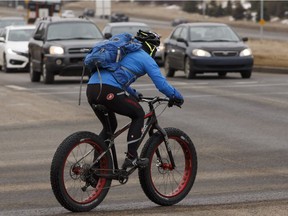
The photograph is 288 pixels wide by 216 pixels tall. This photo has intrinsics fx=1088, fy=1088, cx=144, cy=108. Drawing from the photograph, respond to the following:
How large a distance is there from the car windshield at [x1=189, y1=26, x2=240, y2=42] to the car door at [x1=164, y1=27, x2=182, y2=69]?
2.59ft

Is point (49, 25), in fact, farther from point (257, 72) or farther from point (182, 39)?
point (257, 72)

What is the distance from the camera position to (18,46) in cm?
3656

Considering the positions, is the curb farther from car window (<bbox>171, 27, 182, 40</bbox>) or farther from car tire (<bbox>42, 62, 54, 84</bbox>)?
car tire (<bbox>42, 62, 54, 84</bbox>)

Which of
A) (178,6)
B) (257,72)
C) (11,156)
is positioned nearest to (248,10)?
(178,6)

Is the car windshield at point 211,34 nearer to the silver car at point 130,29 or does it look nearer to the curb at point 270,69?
the curb at point 270,69

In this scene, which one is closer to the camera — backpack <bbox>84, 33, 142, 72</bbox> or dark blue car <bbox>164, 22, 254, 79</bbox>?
backpack <bbox>84, 33, 142, 72</bbox>

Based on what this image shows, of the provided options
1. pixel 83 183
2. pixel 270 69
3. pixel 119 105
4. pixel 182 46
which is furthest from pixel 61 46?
pixel 83 183

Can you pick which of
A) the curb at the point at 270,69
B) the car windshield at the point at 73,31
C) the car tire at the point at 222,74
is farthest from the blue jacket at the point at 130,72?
the curb at the point at 270,69

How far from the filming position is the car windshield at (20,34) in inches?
1480

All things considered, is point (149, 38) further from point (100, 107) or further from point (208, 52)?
point (208, 52)

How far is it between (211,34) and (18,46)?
8494 mm

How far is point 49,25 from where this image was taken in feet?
→ 96.8

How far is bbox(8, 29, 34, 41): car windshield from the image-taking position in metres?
37.6

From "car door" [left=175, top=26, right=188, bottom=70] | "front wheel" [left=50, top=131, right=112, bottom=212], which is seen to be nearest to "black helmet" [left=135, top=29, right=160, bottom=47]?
"front wheel" [left=50, top=131, right=112, bottom=212]
